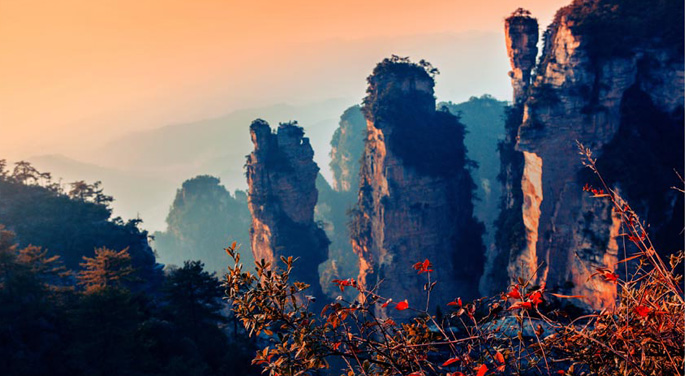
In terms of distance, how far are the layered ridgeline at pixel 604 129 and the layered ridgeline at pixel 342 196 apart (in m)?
44.6

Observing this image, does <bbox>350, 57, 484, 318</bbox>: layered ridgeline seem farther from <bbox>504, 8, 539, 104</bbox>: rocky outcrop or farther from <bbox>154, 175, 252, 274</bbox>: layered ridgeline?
<bbox>154, 175, 252, 274</bbox>: layered ridgeline

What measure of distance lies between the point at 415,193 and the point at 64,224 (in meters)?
30.9

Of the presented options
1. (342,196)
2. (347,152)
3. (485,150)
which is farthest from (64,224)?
(485,150)

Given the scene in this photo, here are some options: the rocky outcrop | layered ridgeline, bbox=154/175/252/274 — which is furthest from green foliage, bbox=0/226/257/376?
layered ridgeline, bbox=154/175/252/274

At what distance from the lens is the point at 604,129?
24281 millimetres

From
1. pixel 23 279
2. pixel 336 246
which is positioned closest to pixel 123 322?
pixel 23 279

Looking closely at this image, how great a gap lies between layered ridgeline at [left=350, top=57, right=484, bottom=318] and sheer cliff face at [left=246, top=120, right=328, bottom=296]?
10095 millimetres

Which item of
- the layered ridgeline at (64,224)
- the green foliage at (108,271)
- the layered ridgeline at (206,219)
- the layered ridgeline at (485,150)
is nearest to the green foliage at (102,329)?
the green foliage at (108,271)

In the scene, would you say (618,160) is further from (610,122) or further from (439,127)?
(439,127)

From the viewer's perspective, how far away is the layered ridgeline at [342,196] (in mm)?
71812

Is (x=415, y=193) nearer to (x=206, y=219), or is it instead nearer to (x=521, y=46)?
(x=521, y=46)

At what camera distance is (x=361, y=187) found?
4225 cm

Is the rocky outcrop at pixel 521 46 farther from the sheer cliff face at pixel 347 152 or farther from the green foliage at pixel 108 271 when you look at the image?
the sheer cliff face at pixel 347 152

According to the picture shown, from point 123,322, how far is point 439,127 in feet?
102
